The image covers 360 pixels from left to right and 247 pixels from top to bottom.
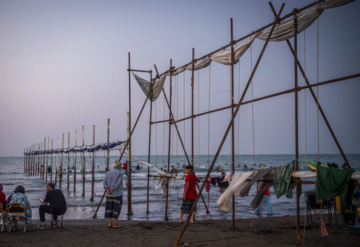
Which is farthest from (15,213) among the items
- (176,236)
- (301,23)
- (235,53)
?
(301,23)

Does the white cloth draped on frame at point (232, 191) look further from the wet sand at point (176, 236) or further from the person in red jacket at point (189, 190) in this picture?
the person in red jacket at point (189, 190)

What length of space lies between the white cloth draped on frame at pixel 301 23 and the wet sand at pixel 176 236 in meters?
4.64

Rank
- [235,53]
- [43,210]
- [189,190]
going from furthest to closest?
[189,190], [43,210], [235,53]

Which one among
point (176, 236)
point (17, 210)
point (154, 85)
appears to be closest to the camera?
point (176, 236)

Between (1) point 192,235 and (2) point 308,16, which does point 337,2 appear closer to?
(2) point 308,16

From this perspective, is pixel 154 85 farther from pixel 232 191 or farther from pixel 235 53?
pixel 232 191

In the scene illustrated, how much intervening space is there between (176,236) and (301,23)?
225 inches

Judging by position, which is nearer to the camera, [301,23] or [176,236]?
[301,23]

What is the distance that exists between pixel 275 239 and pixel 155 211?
27.8 ft

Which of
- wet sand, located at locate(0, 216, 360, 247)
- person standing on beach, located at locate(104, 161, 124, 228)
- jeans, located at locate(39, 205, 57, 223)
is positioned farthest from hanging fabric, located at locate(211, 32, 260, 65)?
jeans, located at locate(39, 205, 57, 223)

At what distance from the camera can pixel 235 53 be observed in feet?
28.7

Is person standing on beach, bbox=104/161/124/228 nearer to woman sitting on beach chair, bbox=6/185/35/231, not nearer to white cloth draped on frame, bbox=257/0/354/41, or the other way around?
woman sitting on beach chair, bbox=6/185/35/231

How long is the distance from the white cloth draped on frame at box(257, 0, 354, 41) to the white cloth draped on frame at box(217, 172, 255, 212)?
329 cm

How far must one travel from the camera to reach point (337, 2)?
21.6ft
